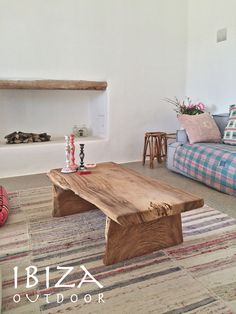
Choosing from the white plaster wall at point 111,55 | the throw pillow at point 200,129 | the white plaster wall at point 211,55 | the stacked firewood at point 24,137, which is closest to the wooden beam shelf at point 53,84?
the white plaster wall at point 111,55

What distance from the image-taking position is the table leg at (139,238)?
151cm

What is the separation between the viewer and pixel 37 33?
353cm

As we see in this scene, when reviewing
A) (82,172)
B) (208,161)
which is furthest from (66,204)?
(208,161)

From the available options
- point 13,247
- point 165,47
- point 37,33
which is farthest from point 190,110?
point 13,247

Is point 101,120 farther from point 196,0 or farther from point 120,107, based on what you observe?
point 196,0

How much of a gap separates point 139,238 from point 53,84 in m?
2.63

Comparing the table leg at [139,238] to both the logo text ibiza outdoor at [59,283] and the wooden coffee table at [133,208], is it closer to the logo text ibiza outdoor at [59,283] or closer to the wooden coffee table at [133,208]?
the wooden coffee table at [133,208]

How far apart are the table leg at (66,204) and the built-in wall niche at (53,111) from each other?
1870mm

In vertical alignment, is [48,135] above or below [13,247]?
above

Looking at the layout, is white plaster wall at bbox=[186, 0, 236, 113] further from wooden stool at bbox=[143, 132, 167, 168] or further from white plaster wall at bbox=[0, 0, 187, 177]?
wooden stool at bbox=[143, 132, 167, 168]

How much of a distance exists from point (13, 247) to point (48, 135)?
2.47 metres

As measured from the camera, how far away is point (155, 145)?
4.03 metres

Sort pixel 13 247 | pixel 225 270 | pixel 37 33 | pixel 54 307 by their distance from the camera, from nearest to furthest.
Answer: pixel 54 307
pixel 225 270
pixel 13 247
pixel 37 33

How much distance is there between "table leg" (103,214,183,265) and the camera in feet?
4.97
